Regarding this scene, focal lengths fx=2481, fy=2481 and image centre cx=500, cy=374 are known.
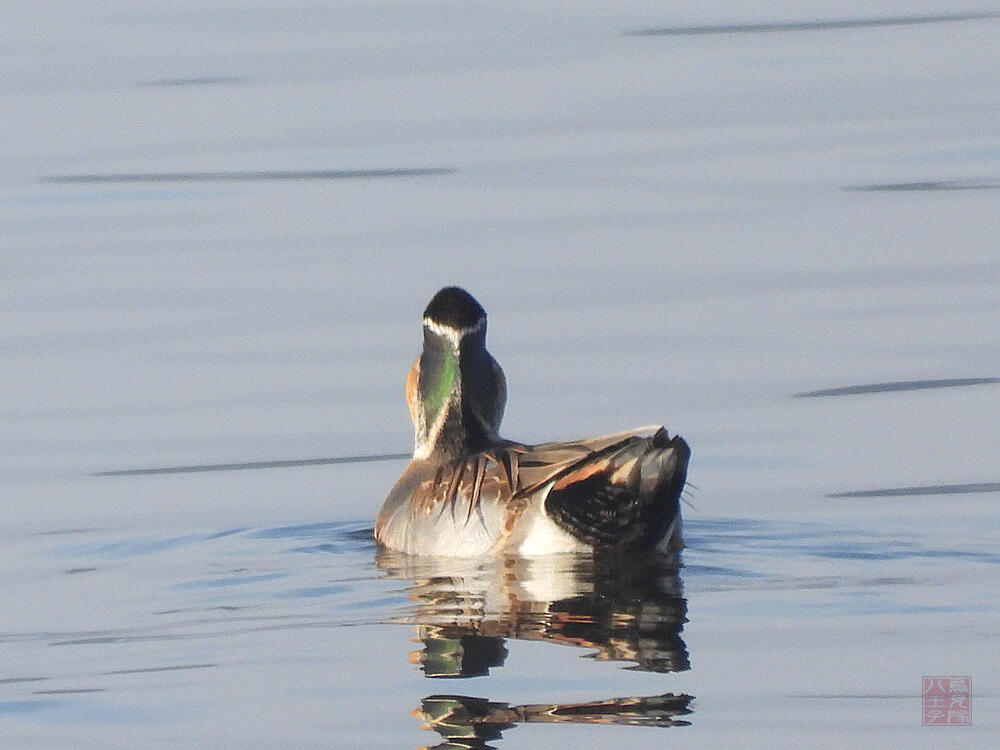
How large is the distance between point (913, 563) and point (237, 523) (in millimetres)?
3522

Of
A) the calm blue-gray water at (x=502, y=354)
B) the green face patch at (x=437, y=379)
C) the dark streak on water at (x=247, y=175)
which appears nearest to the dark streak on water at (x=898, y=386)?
the calm blue-gray water at (x=502, y=354)

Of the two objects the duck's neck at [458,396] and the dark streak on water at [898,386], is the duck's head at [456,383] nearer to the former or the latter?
the duck's neck at [458,396]

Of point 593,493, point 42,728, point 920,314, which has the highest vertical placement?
point 920,314

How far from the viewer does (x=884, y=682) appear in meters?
8.61

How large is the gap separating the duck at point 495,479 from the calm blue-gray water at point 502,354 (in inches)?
6.4

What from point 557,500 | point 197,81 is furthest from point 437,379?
point 197,81

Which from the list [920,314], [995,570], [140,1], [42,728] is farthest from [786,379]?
[140,1]

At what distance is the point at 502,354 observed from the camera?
1538 centimetres

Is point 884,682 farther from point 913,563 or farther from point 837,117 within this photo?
point 837,117

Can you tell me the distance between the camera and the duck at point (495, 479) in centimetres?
1032

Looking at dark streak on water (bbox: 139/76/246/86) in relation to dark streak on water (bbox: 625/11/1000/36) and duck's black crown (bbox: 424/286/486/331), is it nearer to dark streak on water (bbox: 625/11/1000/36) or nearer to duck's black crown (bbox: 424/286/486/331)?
dark streak on water (bbox: 625/11/1000/36)

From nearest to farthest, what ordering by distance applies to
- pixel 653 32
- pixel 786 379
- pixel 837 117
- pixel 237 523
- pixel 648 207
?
pixel 237 523
pixel 786 379
pixel 648 207
pixel 837 117
pixel 653 32

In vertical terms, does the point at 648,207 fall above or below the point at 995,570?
above

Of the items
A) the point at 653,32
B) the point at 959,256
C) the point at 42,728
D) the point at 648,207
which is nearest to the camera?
the point at 42,728
